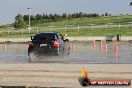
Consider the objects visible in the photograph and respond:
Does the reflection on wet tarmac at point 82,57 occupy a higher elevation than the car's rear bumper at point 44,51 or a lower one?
lower

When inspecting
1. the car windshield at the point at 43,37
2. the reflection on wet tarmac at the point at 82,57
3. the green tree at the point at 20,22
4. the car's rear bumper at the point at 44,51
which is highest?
the car windshield at the point at 43,37

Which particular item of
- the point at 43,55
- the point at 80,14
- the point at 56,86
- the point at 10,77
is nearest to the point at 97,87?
the point at 56,86

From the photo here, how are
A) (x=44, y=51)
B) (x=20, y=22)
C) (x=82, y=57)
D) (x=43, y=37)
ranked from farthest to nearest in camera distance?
(x=20, y=22)
(x=82, y=57)
(x=43, y=37)
(x=44, y=51)

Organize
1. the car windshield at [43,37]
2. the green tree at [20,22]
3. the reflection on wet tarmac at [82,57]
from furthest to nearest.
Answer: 1. the green tree at [20,22]
2. the car windshield at [43,37]
3. the reflection on wet tarmac at [82,57]

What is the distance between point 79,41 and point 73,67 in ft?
143

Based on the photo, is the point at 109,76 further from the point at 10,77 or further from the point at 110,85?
the point at 10,77

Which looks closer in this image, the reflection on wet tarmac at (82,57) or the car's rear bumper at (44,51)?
the reflection on wet tarmac at (82,57)

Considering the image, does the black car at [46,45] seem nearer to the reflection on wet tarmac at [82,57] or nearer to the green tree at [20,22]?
the reflection on wet tarmac at [82,57]

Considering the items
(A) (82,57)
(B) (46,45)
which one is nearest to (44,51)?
(B) (46,45)

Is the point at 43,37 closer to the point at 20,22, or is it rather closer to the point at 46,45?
the point at 46,45

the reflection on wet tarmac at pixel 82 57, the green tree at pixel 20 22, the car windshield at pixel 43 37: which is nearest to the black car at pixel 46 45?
the car windshield at pixel 43 37

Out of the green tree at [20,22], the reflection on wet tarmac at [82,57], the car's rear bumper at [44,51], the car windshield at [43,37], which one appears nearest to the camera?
the reflection on wet tarmac at [82,57]

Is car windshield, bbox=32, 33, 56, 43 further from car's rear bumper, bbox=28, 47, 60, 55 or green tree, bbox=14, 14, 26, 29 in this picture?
green tree, bbox=14, 14, 26, 29

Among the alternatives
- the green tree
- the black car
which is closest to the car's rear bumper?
the black car
